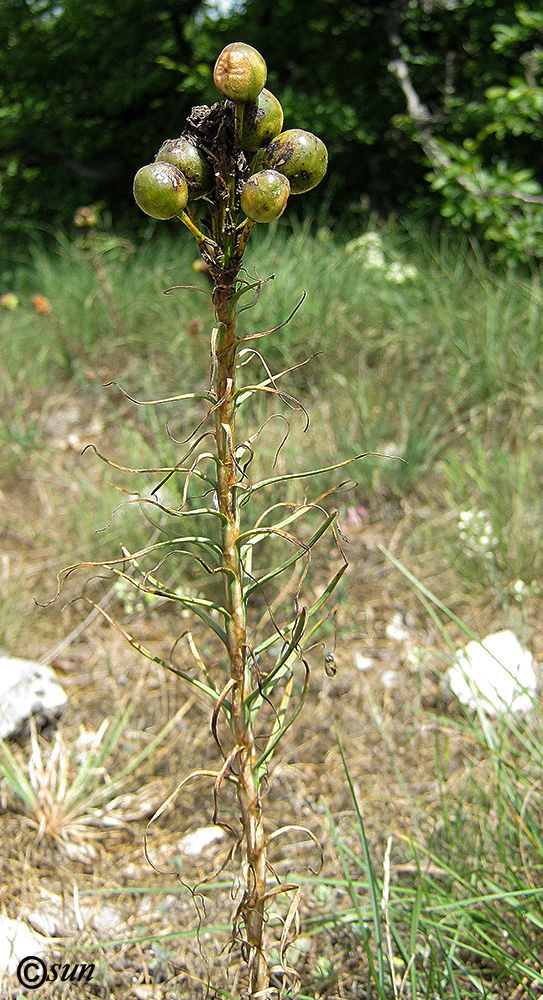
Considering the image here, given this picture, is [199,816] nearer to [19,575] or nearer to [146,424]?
[19,575]

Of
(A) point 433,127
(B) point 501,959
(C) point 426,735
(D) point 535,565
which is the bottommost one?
(C) point 426,735

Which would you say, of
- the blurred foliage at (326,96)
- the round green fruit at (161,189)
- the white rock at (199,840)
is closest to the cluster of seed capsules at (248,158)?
the round green fruit at (161,189)

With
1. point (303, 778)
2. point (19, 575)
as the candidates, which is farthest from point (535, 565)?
point (19, 575)

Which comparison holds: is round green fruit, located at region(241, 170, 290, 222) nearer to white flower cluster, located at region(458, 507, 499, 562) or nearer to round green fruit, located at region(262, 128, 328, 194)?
round green fruit, located at region(262, 128, 328, 194)

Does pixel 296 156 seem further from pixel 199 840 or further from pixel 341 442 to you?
pixel 341 442

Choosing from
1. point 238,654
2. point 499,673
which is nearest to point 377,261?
point 499,673

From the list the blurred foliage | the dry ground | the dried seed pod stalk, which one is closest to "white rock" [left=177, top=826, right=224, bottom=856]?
the dry ground
